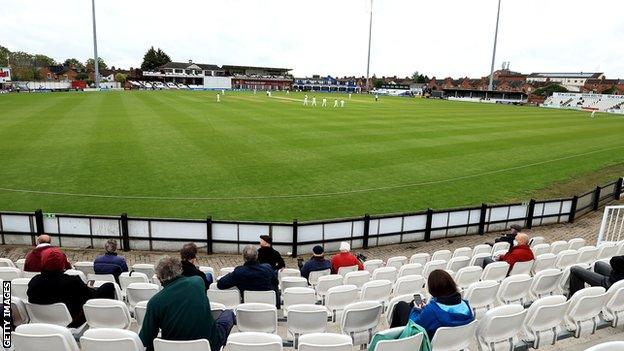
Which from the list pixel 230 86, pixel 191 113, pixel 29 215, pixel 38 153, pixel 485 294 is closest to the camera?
pixel 485 294

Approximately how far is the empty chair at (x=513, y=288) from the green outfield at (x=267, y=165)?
7902 millimetres

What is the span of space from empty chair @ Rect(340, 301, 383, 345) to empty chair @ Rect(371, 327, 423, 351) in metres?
A: 0.97

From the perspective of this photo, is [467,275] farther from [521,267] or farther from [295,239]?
[295,239]

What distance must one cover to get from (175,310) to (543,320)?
13.8 feet

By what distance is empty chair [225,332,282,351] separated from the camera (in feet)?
12.3

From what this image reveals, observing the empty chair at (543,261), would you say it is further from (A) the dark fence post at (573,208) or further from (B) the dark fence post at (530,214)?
(A) the dark fence post at (573,208)

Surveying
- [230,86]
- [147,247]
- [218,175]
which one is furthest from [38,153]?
[230,86]

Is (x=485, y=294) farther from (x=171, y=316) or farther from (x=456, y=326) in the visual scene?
(x=171, y=316)

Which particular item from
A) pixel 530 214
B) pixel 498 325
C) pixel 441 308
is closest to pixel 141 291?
pixel 441 308

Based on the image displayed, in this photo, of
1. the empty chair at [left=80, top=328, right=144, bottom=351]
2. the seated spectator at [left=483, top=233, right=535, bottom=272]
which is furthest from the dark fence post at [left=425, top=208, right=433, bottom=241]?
the empty chair at [left=80, top=328, right=144, bottom=351]

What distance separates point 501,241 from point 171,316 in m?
8.45

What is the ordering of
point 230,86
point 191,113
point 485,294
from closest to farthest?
point 485,294, point 191,113, point 230,86

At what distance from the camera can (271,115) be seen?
41.0 m

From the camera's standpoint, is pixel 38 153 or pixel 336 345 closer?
pixel 336 345
